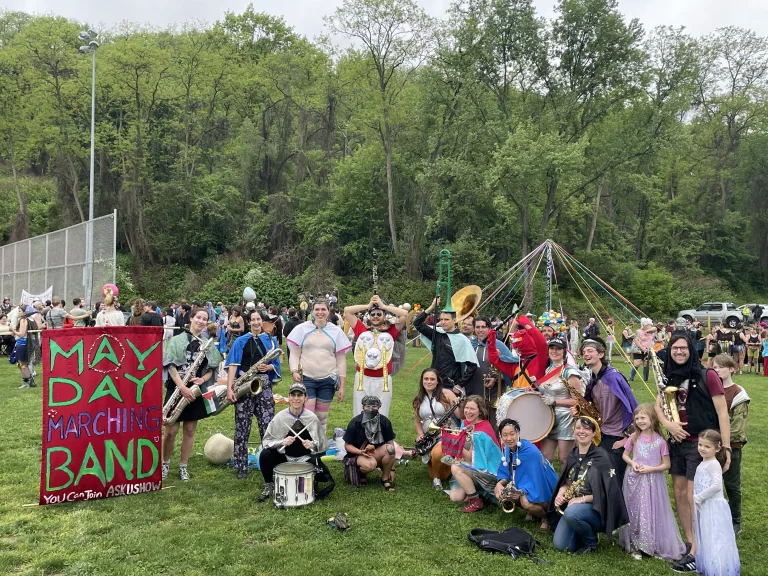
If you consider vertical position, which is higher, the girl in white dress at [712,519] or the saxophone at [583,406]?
the saxophone at [583,406]

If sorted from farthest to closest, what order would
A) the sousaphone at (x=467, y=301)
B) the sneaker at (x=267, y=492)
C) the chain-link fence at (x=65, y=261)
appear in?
1. the chain-link fence at (x=65, y=261)
2. the sousaphone at (x=467, y=301)
3. the sneaker at (x=267, y=492)

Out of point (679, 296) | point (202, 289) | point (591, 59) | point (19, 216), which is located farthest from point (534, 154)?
point (19, 216)

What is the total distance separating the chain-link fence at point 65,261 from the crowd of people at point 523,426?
44.9 feet

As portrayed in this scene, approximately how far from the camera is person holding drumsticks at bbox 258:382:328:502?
562 centimetres

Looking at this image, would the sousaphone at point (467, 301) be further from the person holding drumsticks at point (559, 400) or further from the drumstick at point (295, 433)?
the drumstick at point (295, 433)

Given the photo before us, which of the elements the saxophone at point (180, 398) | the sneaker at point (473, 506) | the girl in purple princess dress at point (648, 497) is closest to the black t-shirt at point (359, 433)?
the sneaker at point (473, 506)

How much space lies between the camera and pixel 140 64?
30.6 m

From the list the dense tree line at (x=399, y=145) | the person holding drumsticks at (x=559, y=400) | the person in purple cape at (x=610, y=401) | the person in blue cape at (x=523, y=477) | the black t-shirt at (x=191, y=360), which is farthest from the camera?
the dense tree line at (x=399, y=145)

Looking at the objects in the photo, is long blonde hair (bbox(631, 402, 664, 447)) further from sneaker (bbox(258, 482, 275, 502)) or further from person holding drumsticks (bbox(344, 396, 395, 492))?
sneaker (bbox(258, 482, 275, 502))

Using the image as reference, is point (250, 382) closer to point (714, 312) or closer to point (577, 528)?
point (577, 528)

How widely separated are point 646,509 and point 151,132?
34146 millimetres

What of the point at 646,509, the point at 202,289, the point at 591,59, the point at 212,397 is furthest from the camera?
the point at 202,289

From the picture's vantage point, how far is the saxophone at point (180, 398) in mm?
5988

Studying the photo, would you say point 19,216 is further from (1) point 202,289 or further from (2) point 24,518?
(2) point 24,518
